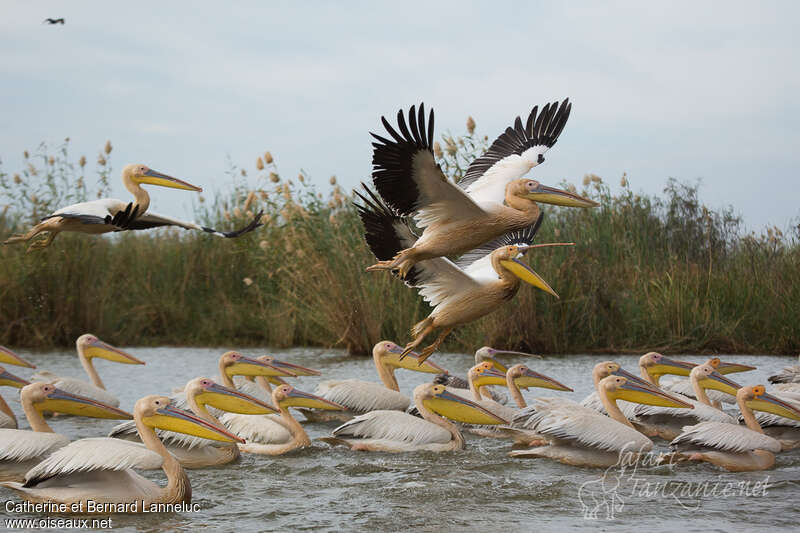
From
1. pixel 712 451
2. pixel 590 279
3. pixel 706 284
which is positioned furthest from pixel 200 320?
pixel 712 451

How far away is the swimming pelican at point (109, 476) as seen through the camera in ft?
15.4

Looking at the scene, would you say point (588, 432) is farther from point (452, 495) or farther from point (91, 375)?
point (91, 375)

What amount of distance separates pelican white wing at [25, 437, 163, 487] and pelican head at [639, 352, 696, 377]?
4416 mm

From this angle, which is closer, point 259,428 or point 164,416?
point 164,416

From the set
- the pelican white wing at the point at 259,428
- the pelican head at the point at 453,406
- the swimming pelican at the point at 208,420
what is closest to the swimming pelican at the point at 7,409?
the swimming pelican at the point at 208,420

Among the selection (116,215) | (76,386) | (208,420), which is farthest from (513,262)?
(76,386)

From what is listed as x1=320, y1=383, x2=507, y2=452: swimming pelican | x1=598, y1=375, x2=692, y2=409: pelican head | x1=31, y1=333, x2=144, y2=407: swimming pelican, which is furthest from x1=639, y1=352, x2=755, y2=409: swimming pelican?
x1=31, y1=333, x2=144, y2=407: swimming pelican

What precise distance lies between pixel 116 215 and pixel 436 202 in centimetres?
201

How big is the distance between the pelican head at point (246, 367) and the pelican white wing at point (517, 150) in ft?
6.92

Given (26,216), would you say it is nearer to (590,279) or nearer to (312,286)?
(312,286)

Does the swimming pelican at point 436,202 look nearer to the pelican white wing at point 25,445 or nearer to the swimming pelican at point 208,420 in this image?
the swimming pelican at point 208,420

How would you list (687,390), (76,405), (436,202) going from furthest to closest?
(687,390), (76,405), (436,202)

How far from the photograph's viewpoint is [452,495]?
5.54 meters

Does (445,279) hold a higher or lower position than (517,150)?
lower
